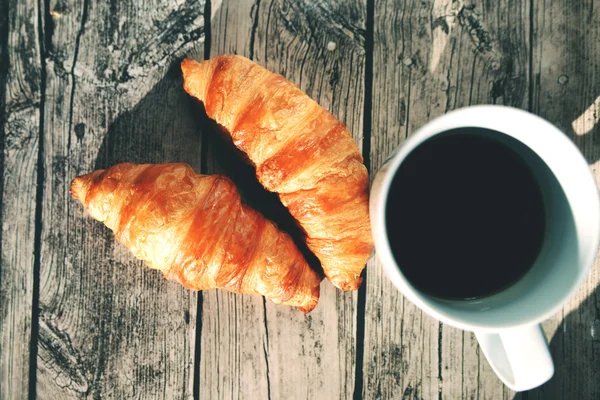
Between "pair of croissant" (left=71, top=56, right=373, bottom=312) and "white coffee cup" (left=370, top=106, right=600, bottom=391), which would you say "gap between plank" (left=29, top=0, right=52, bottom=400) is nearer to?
"pair of croissant" (left=71, top=56, right=373, bottom=312)

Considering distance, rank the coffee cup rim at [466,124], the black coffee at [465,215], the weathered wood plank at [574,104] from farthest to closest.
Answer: the weathered wood plank at [574,104] < the black coffee at [465,215] < the coffee cup rim at [466,124]

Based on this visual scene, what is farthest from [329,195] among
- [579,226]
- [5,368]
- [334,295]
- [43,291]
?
[5,368]

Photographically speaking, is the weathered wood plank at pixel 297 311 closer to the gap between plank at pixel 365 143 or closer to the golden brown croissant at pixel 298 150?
the gap between plank at pixel 365 143

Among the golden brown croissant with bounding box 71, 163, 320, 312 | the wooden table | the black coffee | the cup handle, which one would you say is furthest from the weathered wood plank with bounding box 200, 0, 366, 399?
the cup handle

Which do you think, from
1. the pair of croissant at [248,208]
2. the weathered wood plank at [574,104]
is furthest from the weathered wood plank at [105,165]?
the weathered wood plank at [574,104]

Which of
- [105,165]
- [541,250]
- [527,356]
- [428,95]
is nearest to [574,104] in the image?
[428,95]

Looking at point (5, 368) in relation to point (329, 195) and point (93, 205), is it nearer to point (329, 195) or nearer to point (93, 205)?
point (93, 205)
